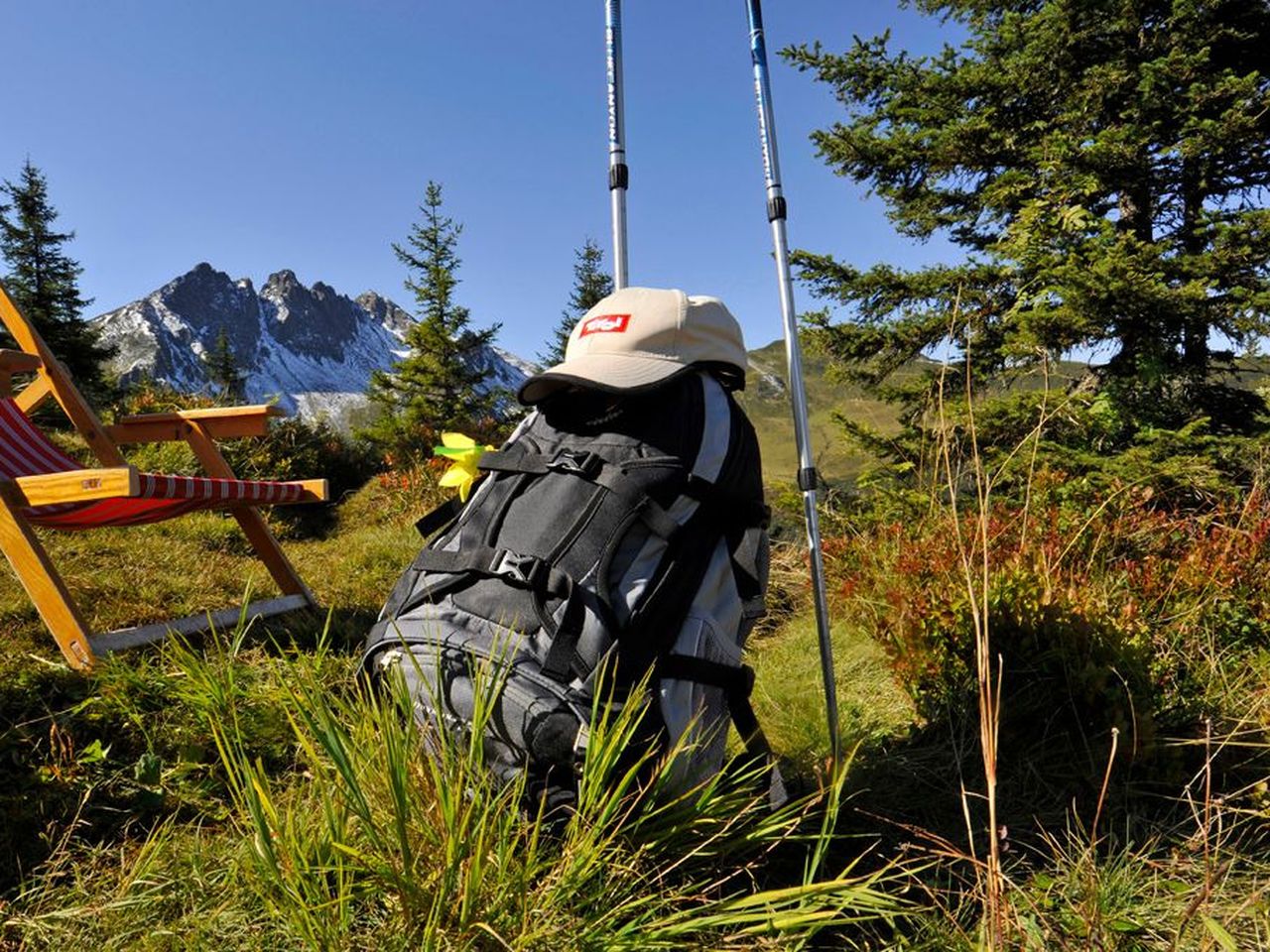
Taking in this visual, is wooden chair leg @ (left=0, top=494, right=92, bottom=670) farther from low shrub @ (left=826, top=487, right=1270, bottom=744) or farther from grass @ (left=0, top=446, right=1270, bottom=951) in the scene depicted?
low shrub @ (left=826, top=487, right=1270, bottom=744)

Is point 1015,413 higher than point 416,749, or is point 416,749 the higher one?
point 1015,413

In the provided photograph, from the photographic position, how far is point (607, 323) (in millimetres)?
1769

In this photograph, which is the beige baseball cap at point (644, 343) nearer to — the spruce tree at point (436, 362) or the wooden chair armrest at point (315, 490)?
the wooden chair armrest at point (315, 490)

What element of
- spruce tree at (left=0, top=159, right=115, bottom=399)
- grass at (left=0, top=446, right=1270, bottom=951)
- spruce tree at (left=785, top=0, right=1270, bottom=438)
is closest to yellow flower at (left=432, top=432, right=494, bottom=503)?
grass at (left=0, top=446, right=1270, bottom=951)

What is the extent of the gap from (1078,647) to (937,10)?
746 centimetres

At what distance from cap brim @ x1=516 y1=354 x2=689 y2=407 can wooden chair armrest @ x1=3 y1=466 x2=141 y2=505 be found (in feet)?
4.87

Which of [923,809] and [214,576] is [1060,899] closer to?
[923,809]

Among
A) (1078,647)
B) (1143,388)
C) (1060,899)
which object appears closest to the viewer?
(1060,899)

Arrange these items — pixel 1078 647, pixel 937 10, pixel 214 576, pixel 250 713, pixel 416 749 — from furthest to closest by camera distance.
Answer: pixel 937 10 → pixel 214 576 → pixel 1078 647 → pixel 250 713 → pixel 416 749

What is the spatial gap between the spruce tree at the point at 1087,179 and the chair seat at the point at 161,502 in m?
4.50

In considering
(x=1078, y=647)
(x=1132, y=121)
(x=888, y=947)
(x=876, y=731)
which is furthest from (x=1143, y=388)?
(x=888, y=947)

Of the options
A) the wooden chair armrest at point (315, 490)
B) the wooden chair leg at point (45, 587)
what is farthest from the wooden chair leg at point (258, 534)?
the wooden chair leg at point (45, 587)

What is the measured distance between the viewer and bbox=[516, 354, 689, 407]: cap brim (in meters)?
1.59

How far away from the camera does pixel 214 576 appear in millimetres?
3623
